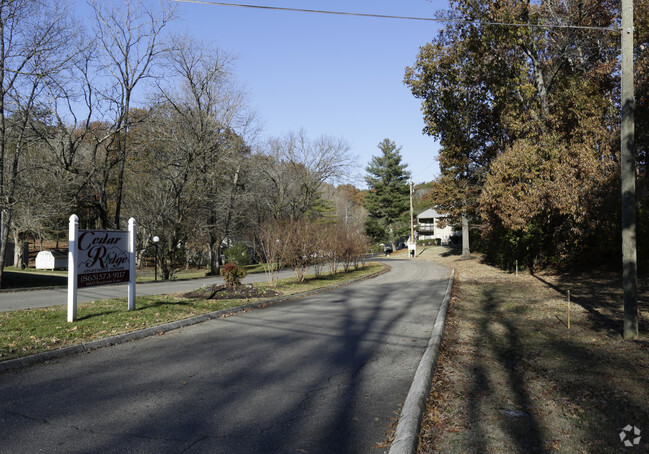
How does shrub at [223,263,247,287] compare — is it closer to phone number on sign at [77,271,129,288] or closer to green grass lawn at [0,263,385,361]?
green grass lawn at [0,263,385,361]

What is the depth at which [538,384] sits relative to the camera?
530 centimetres

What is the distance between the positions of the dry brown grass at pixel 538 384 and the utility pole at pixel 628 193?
22.4 inches

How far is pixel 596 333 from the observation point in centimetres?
790

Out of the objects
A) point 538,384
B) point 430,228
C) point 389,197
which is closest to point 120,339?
point 538,384

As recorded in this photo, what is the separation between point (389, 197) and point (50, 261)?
150 feet

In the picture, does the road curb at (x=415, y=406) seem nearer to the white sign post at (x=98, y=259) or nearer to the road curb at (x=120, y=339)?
the road curb at (x=120, y=339)

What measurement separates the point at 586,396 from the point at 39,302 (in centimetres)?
1382

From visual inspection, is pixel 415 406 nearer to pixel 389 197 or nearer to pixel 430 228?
pixel 389 197

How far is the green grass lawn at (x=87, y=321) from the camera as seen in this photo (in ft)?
23.1

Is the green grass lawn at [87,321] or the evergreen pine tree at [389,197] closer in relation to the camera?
the green grass lawn at [87,321]

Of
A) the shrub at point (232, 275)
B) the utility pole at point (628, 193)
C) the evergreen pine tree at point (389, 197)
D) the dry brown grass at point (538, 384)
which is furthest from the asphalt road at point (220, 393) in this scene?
the evergreen pine tree at point (389, 197)

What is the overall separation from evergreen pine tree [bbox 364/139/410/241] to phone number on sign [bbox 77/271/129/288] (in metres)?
56.3

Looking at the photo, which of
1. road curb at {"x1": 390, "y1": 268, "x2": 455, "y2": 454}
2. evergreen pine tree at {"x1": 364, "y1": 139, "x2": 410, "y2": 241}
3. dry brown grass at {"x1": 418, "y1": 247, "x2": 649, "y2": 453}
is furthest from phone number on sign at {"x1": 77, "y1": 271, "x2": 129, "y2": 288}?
evergreen pine tree at {"x1": 364, "y1": 139, "x2": 410, "y2": 241}

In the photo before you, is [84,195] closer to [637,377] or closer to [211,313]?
[211,313]
